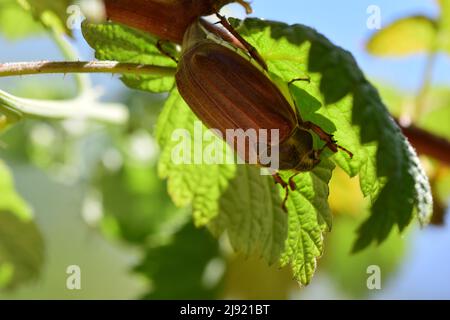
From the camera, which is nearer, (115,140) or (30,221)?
(30,221)

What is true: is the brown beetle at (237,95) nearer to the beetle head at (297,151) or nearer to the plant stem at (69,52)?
the beetle head at (297,151)

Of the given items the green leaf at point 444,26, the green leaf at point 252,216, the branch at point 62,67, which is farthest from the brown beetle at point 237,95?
the green leaf at point 444,26

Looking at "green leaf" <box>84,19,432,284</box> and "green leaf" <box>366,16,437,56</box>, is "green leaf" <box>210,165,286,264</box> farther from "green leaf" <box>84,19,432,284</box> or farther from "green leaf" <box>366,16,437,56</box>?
"green leaf" <box>366,16,437,56</box>

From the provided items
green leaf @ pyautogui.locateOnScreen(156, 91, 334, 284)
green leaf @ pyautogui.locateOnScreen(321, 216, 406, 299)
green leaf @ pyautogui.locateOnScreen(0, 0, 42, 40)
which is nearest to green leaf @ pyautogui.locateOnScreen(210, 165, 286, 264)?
green leaf @ pyautogui.locateOnScreen(156, 91, 334, 284)
